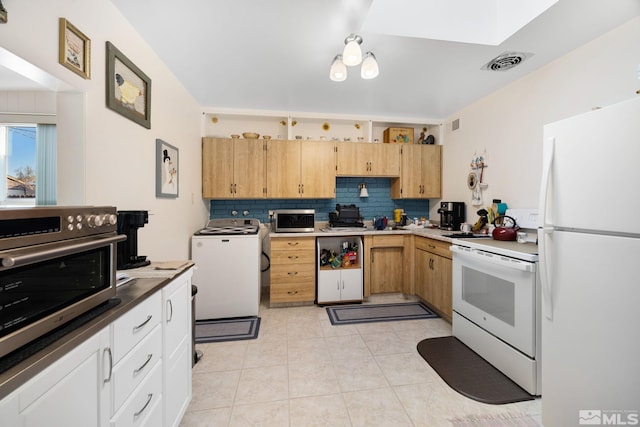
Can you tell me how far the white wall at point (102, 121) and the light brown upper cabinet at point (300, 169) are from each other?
4.15 ft

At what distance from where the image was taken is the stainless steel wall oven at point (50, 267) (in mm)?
620

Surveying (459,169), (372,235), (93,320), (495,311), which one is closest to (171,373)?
(93,320)

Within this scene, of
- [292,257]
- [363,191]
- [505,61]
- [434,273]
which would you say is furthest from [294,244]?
[505,61]

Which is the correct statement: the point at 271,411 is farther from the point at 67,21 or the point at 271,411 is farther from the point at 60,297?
the point at 67,21

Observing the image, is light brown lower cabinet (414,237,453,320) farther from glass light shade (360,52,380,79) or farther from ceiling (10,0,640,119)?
glass light shade (360,52,380,79)

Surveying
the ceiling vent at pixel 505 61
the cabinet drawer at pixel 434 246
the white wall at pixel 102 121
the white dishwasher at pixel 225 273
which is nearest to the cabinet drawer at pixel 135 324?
the white wall at pixel 102 121

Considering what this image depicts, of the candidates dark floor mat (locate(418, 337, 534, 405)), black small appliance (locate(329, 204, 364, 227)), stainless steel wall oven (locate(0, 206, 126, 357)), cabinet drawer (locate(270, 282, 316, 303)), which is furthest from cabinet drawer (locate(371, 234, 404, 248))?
stainless steel wall oven (locate(0, 206, 126, 357))

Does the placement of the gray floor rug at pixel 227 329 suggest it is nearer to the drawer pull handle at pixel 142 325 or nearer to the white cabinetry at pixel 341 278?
the white cabinetry at pixel 341 278

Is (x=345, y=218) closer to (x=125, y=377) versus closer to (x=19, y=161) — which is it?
(x=125, y=377)

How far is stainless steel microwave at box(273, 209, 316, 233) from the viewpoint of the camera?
3.34m

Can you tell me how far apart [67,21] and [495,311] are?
126 inches

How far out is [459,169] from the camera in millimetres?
3406

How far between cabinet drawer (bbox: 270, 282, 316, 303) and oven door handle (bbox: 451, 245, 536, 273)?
1750 millimetres

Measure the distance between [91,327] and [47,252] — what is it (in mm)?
266
